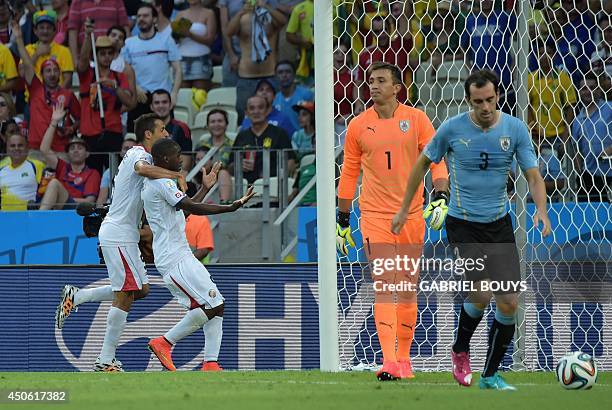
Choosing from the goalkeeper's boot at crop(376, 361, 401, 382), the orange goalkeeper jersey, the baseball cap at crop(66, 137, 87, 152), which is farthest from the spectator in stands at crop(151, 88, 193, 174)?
the goalkeeper's boot at crop(376, 361, 401, 382)

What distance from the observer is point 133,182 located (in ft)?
32.7

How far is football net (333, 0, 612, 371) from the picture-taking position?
10.2 metres

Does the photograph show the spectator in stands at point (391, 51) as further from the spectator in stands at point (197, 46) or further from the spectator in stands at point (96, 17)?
the spectator in stands at point (96, 17)

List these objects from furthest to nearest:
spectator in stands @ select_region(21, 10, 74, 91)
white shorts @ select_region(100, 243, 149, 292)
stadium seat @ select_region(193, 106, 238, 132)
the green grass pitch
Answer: spectator in stands @ select_region(21, 10, 74, 91) < stadium seat @ select_region(193, 106, 238, 132) < white shorts @ select_region(100, 243, 149, 292) < the green grass pitch

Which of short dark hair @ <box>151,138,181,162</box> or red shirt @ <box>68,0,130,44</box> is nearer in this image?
short dark hair @ <box>151,138,181,162</box>

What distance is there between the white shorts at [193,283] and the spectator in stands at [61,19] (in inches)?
315

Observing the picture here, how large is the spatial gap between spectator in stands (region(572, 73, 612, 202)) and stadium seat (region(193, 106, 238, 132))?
491cm

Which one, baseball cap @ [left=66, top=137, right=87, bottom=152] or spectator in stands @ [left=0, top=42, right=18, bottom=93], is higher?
spectator in stands @ [left=0, top=42, right=18, bottom=93]

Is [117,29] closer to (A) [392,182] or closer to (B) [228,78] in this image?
(B) [228,78]

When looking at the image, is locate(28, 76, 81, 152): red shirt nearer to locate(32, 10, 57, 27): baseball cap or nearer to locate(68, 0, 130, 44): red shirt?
locate(68, 0, 130, 44): red shirt

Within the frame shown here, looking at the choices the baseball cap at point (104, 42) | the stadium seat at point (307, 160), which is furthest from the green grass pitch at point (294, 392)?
the baseball cap at point (104, 42)

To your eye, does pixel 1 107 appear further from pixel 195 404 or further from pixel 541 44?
pixel 195 404

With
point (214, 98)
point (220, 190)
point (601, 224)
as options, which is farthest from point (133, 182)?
point (214, 98)

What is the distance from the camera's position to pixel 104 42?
16453mm
